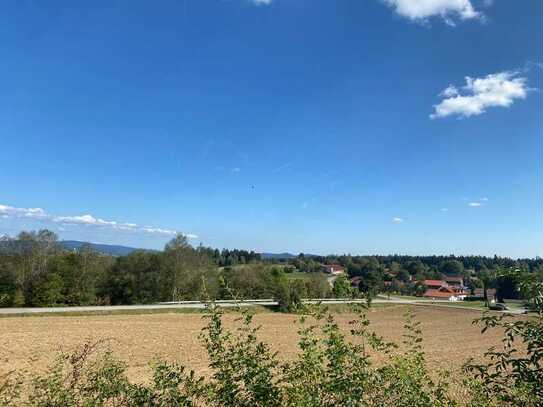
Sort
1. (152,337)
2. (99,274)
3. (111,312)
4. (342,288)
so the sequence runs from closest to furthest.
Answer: (342,288) → (152,337) → (111,312) → (99,274)

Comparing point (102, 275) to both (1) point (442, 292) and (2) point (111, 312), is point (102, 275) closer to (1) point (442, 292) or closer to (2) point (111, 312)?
(2) point (111, 312)

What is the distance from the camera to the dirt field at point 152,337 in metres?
26.4

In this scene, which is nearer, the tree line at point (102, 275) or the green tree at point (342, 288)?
the green tree at point (342, 288)

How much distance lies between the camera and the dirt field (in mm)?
26422

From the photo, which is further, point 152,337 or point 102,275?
point 102,275

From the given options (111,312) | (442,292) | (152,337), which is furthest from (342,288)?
(442,292)

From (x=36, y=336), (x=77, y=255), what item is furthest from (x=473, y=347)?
(x=77, y=255)

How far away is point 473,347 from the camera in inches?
1522

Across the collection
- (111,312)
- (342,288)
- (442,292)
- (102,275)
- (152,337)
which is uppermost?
(342,288)

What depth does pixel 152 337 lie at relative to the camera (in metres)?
36.8

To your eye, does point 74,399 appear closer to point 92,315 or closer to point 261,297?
point 92,315

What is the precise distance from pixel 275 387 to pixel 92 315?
5129cm

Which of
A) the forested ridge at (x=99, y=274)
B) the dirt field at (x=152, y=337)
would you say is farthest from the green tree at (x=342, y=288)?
the forested ridge at (x=99, y=274)

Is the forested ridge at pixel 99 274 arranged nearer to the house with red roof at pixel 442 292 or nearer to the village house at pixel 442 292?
the village house at pixel 442 292
